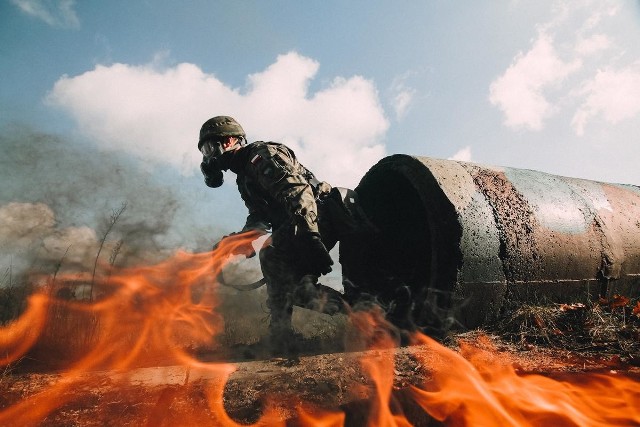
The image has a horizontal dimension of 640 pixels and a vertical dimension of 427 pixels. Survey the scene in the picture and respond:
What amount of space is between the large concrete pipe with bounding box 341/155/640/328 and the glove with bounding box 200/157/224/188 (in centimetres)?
193

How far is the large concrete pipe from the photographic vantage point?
2924 mm

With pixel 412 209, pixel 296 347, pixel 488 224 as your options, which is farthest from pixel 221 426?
pixel 412 209

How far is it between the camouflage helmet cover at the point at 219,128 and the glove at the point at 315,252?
1.72 metres

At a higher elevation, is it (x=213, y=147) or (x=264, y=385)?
(x=213, y=147)

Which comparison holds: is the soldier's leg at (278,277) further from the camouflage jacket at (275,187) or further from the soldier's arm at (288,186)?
the soldier's arm at (288,186)

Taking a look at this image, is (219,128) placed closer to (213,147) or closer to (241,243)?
(213,147)

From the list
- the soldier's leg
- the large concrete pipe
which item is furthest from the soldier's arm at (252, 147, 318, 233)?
the large concrete pipe

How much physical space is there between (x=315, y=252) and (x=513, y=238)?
1744mm

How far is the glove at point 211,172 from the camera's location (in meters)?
4.25

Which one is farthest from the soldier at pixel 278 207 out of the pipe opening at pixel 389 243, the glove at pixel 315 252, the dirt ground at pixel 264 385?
the dirt ground at pixel 264 385

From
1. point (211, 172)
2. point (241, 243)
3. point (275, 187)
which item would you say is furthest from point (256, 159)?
point (241, 243)

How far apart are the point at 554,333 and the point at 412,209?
220 cm

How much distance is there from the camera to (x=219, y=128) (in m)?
4.23

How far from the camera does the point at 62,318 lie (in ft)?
11.8
